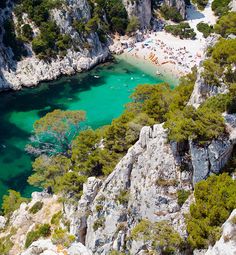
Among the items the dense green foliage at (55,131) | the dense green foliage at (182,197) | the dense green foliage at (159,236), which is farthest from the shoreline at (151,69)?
the dense green foliage at (159,236)

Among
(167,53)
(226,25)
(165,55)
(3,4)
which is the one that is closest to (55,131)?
(226,25)

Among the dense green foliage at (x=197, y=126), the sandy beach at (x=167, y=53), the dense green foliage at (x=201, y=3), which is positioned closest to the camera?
the dense green foliage at (x=197, y=126)

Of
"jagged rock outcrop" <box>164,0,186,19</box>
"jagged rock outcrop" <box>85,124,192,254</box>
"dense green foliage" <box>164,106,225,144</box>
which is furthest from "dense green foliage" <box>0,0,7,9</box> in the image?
"dense green foliage" <box>164,106,225,144</box>

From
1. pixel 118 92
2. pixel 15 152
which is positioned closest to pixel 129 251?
pixel 15 152

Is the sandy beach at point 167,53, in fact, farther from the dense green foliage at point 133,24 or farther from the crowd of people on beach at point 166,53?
the dense green foliage at point 133,24

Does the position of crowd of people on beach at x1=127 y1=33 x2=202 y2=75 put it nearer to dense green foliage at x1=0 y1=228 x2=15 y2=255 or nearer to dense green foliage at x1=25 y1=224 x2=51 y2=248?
dense green foliage at x1=0 y1=228 x2=15 y2=255

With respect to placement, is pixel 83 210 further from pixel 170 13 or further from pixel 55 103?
pixel 170 13

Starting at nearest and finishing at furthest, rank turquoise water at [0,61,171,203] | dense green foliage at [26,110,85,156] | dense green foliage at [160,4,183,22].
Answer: dense green foliage at [26,110,85,156] < turquoise water at [0,61,171,203] < dense green foliage at [160,4,183,22]
